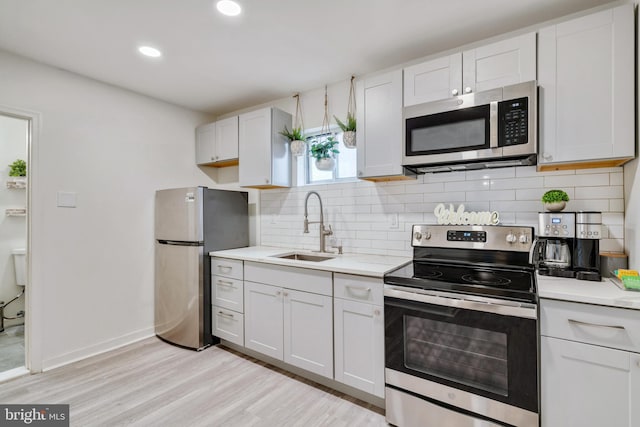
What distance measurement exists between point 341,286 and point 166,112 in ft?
8.82

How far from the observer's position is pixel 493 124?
1806mm

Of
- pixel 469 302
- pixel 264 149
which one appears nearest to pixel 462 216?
pixel 469 302

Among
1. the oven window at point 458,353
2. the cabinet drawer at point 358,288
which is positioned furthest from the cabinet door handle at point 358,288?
the oven window at point 458,353

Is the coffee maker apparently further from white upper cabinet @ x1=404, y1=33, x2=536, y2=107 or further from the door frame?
the door frame

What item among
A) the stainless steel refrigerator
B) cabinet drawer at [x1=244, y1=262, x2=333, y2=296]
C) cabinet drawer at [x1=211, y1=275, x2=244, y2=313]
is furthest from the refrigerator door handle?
cabinet drawer at [x1=244, y1=262, x2=333, y2=296]

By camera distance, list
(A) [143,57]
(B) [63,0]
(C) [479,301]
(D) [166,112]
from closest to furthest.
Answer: (C) [479,301]
(B) [63,0]
(A) [143,57]
(D) [166,112]

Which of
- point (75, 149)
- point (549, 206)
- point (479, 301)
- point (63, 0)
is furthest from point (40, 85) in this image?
point (549, 206)

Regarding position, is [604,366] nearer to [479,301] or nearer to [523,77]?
[479,301]

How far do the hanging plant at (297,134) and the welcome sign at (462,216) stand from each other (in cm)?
133

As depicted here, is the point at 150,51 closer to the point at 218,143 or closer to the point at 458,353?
the point at 218,143

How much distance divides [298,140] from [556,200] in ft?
6.69

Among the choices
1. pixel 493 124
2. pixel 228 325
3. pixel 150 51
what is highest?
pixel 150 51

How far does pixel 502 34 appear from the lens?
2102 mm

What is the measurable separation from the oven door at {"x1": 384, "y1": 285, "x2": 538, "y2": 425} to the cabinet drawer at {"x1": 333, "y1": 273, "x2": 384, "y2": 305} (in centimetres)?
10
